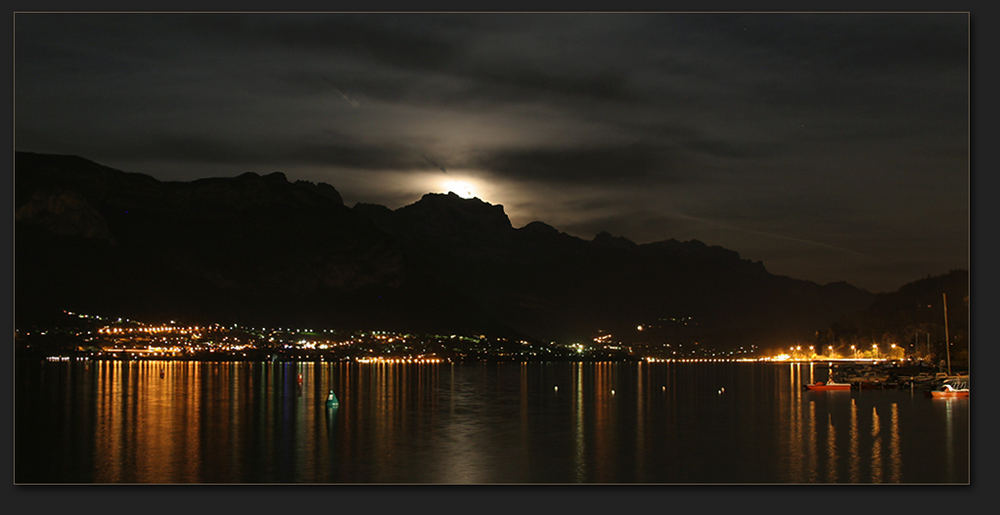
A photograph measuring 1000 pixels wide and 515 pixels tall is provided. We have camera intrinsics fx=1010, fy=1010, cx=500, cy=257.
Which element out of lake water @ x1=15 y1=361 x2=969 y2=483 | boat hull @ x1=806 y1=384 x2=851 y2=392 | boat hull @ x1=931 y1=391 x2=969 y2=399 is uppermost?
lake water @ x1=15 y1=361 x2=969 y2=483

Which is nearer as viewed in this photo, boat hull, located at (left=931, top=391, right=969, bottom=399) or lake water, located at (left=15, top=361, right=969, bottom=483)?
lake water, located at (left=15, top=361, right=969, bottom=483)

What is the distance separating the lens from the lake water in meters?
21.9

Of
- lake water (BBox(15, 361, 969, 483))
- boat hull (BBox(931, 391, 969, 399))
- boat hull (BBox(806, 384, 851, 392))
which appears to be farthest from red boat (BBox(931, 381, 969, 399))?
Result: boat hull (BBox(806, 384, 851, 392))

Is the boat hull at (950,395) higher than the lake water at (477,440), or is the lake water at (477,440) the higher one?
the lake water at (477,440)

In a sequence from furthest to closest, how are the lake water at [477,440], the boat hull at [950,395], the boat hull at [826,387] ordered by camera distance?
the boat hull at [826,387], the boat hull at [950,395], the lake water at [477,440]

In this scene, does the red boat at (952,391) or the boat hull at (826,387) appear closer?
the red boat at (952,391)

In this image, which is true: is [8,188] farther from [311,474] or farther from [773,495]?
[773,495]

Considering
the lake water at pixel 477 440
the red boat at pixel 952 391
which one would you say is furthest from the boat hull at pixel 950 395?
the lake water at pixel 477 440

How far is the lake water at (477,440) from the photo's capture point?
2191 centimetres

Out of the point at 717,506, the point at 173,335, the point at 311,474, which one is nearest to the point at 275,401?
the point at 311,474

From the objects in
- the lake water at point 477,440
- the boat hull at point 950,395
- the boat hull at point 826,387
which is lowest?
the boat hull at point 826,387

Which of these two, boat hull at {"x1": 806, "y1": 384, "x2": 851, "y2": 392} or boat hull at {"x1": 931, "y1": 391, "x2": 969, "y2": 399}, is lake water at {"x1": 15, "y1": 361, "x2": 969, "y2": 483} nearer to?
boat hull at {"x1": 931, "y1": 391, "x2": 969, "y2": 399}

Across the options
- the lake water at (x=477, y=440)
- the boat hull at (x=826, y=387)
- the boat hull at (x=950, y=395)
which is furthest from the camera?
the boat hull at (x=826, y=387)

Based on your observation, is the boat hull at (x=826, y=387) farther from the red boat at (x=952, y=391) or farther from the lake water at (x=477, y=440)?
the lake water at (x=477, y=440)
